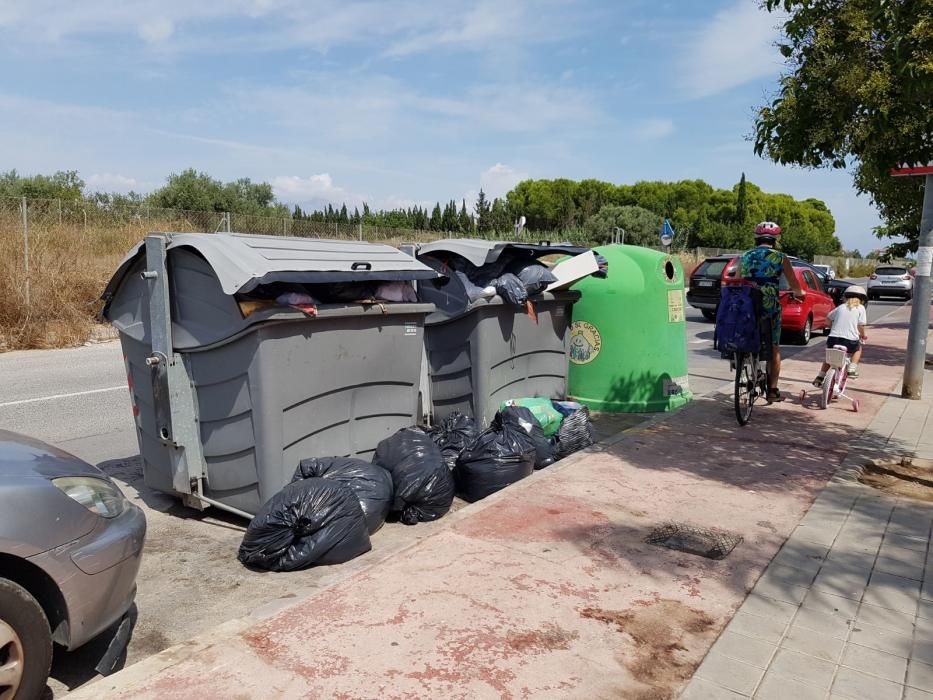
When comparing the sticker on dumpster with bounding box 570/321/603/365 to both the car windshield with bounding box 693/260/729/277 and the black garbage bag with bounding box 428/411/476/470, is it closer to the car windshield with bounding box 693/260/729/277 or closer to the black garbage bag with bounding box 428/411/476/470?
the black garbage bag with bounding box 428/411/476/470

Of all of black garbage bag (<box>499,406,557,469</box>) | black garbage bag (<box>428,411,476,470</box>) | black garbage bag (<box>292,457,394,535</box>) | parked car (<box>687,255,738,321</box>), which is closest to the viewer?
black garbage bag (<box>292,457,394,535</box>)

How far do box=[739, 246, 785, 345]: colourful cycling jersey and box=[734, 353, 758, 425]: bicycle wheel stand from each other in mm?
573

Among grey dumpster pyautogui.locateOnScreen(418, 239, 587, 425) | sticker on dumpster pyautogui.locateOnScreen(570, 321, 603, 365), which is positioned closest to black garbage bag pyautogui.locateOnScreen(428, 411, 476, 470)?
grey dumpster pyautogui.locateOnScreen(418, 239, 587, 425)

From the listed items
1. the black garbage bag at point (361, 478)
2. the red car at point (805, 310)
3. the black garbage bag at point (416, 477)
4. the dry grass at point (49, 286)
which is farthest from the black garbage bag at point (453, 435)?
the red car at point (805, 310)

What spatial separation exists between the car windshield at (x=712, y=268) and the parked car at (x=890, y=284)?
19.2 meters

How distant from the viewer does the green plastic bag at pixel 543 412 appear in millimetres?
6262

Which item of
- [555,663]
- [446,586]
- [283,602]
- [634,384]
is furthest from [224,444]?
[634,384]

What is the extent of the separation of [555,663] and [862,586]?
178 centimetres

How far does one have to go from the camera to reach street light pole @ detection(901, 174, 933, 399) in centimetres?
828

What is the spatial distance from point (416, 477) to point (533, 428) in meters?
1.44

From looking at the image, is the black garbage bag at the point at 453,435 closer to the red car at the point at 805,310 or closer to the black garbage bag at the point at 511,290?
the black garbage bag at the point at 511,290

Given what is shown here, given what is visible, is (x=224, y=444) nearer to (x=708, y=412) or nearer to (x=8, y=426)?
(x=8, y=426)

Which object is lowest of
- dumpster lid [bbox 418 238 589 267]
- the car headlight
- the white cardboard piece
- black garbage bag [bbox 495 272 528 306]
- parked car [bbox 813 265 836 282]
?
parked car [bbox 813 265 836 282]

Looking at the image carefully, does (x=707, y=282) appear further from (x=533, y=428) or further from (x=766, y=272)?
(x=533, y=428)
